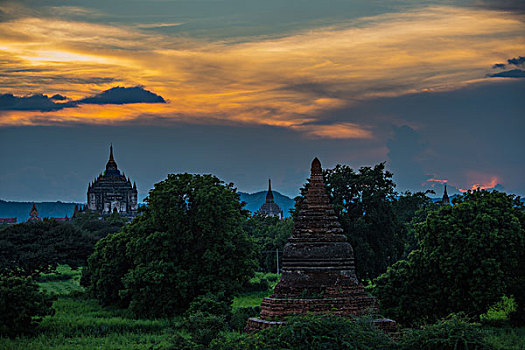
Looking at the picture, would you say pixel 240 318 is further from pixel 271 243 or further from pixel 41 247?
pixel 271 243

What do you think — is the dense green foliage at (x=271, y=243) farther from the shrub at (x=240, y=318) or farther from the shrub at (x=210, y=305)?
the shrub at (x=210, y=305)

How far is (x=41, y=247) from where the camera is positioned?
65.8m

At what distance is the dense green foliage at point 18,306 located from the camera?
42.8 meters

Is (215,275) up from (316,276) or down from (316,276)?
down

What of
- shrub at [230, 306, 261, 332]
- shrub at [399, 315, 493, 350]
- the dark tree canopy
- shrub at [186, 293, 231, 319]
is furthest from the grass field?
the dark tree canopy

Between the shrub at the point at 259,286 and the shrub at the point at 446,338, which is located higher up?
the shrub at the point at 446,338

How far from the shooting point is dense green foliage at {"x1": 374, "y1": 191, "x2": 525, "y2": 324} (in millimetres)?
41406

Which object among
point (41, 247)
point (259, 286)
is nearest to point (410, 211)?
point (259, 286)

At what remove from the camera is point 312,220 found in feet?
89.0

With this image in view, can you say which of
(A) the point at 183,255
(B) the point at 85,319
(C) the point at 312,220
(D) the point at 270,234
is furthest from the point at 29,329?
(D) the point at 270,234

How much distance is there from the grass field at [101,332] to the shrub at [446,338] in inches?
322

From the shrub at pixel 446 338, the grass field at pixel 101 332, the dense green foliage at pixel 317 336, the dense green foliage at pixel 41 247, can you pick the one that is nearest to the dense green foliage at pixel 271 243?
the dense green foliage at pixel 41 247

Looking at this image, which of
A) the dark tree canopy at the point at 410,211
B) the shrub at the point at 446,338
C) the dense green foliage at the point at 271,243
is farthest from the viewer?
the dense green foliage at the point at 271,243

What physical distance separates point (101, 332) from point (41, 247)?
23.0m
